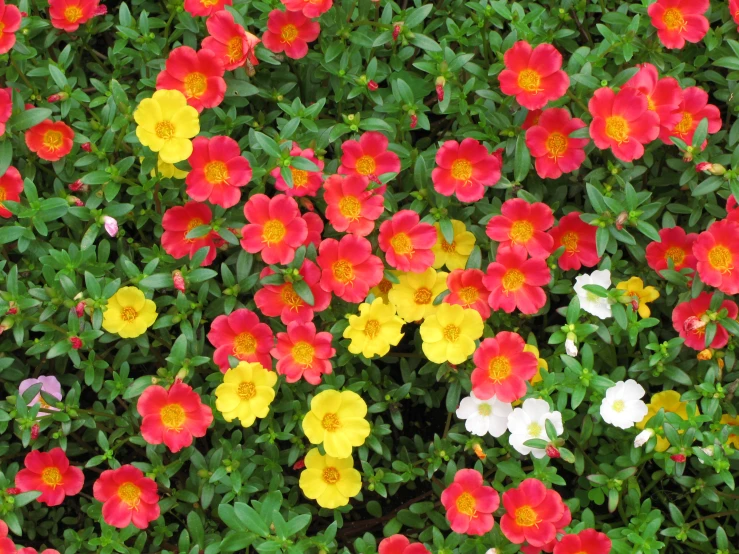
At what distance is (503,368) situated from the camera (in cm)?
240

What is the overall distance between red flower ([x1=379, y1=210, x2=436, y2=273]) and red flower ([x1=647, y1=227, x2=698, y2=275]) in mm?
807

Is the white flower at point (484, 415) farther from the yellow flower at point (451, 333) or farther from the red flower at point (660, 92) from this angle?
the red flower at point (660, 92)

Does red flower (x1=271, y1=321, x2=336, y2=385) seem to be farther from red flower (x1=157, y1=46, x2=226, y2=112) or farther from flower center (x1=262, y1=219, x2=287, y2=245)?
red flower (x1=157, y1=46, x2=226, y2=112)

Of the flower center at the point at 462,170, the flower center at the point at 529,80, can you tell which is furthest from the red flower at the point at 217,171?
the flower center at the point at 529,80

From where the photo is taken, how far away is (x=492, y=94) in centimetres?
263

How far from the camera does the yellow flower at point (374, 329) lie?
7.72 feet

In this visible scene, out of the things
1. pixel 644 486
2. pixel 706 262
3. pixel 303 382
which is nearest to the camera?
pixel 706 262

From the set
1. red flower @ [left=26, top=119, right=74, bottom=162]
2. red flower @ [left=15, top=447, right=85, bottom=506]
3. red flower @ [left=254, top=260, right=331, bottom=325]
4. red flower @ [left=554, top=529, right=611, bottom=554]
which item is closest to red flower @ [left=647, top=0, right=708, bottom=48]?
red flower @ [left=254, top=260, right=331, bottom=325]

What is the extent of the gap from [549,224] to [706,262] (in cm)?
52

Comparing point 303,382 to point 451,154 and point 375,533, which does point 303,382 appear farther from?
point 451,154

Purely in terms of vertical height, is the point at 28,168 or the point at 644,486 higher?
the point at 28,168

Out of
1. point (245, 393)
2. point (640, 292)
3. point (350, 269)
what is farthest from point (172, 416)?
point (640, 292)

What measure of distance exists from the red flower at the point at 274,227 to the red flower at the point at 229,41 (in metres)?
0.54

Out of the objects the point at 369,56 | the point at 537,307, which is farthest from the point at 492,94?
the point at 537,307
